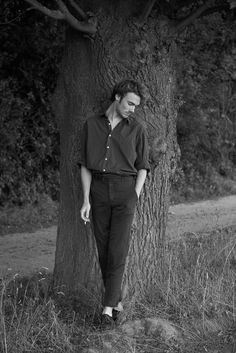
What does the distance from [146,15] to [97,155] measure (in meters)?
1.34

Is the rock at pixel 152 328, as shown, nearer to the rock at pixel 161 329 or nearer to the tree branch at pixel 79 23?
the rock at pixel 161 329

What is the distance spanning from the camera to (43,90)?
11.5m

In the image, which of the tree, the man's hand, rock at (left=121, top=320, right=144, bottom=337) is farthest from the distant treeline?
rock at (left=121, top=320, right=144, bottom=337)

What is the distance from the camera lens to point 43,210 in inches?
442

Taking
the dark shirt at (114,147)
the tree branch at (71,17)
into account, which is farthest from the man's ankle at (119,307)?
the tree branch at (71,17)

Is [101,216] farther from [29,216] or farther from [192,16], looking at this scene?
[29,216]

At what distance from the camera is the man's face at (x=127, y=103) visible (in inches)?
182

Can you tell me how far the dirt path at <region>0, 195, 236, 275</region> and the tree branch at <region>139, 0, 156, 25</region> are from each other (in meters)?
3.26

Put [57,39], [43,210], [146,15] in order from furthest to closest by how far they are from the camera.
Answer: [43,210]
[57,39]
[146,15]

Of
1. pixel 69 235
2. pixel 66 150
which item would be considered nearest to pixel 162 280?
pixel 69 235

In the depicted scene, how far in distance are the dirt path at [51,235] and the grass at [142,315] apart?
5.15ft

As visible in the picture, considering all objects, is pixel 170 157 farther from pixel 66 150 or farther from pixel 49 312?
pixel 49 312

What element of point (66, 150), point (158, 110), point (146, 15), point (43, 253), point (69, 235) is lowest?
point (43, 253)

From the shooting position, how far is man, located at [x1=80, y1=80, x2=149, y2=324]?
4.68 meters
